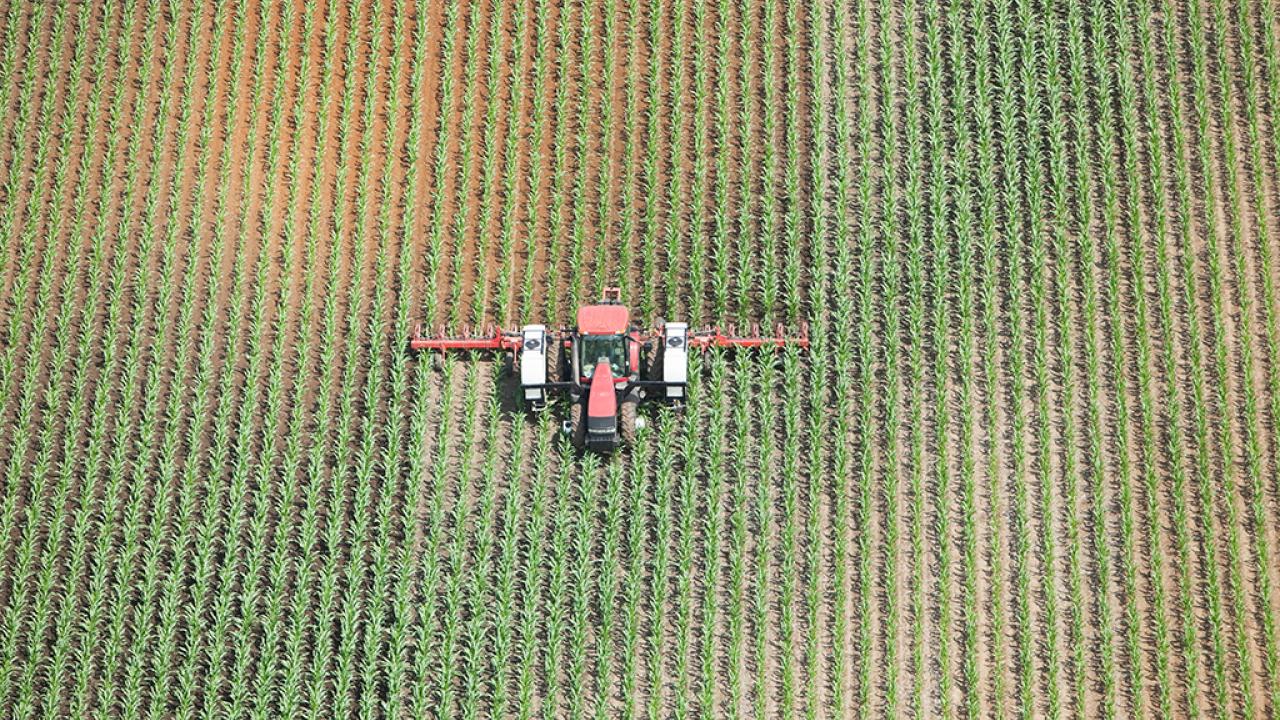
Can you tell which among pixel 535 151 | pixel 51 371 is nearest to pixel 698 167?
pixel 535 151

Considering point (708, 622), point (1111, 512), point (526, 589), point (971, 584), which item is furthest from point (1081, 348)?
point (526, 589)

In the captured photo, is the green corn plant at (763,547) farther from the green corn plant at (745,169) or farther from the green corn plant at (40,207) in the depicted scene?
the green corn plant at (40,207)

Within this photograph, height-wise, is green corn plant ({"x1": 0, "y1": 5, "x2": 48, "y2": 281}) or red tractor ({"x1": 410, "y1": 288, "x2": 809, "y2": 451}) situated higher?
green corn plant ({"x1": 0, "y1": 5, "x2": 48, "y2": 281})

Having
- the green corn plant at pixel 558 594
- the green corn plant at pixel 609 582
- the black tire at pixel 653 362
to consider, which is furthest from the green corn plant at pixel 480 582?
the black tire at pixel 653 362

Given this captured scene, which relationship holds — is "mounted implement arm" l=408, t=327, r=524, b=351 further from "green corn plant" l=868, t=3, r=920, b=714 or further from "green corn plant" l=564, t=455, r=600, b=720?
"green corn plant" l=868, t=3, r=920, b=714

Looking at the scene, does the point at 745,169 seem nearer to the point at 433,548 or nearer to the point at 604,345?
the point at 604,345

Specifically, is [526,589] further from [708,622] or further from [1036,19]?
[1036,19]

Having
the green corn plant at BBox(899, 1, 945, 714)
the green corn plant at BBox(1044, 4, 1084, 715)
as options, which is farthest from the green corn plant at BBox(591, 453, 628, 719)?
the green corn plant at BBox(1044, 4, 1084, 715)
